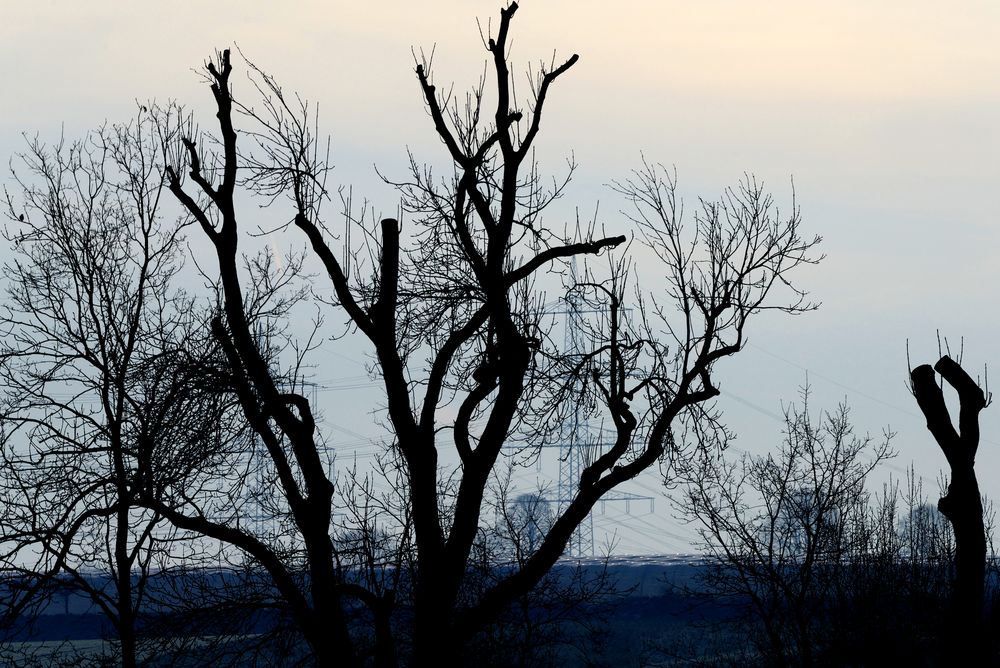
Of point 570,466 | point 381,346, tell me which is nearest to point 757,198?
point 381,346

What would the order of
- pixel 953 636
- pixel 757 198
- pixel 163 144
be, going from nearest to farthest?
pixel 953 636 < pixel 757 198 < pixel 163 144

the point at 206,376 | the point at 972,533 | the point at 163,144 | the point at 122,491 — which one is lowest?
the point at 972,533

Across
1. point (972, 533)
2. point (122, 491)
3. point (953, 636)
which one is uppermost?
point (122, 491)

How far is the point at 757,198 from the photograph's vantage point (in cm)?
1612

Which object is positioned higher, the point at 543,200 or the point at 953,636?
the point at 543,200

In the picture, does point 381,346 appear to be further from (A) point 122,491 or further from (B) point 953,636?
(B) point 953,636

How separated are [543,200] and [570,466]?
6176cm

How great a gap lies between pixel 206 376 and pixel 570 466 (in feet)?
207

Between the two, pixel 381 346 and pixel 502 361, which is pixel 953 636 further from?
pixel 381 346

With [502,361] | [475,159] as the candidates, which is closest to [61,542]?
[502,361]

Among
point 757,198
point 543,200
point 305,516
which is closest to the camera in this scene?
point 305,516

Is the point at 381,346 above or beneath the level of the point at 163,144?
beneath

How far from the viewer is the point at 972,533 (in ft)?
36.6

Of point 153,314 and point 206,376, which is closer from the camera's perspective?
point 206,376
